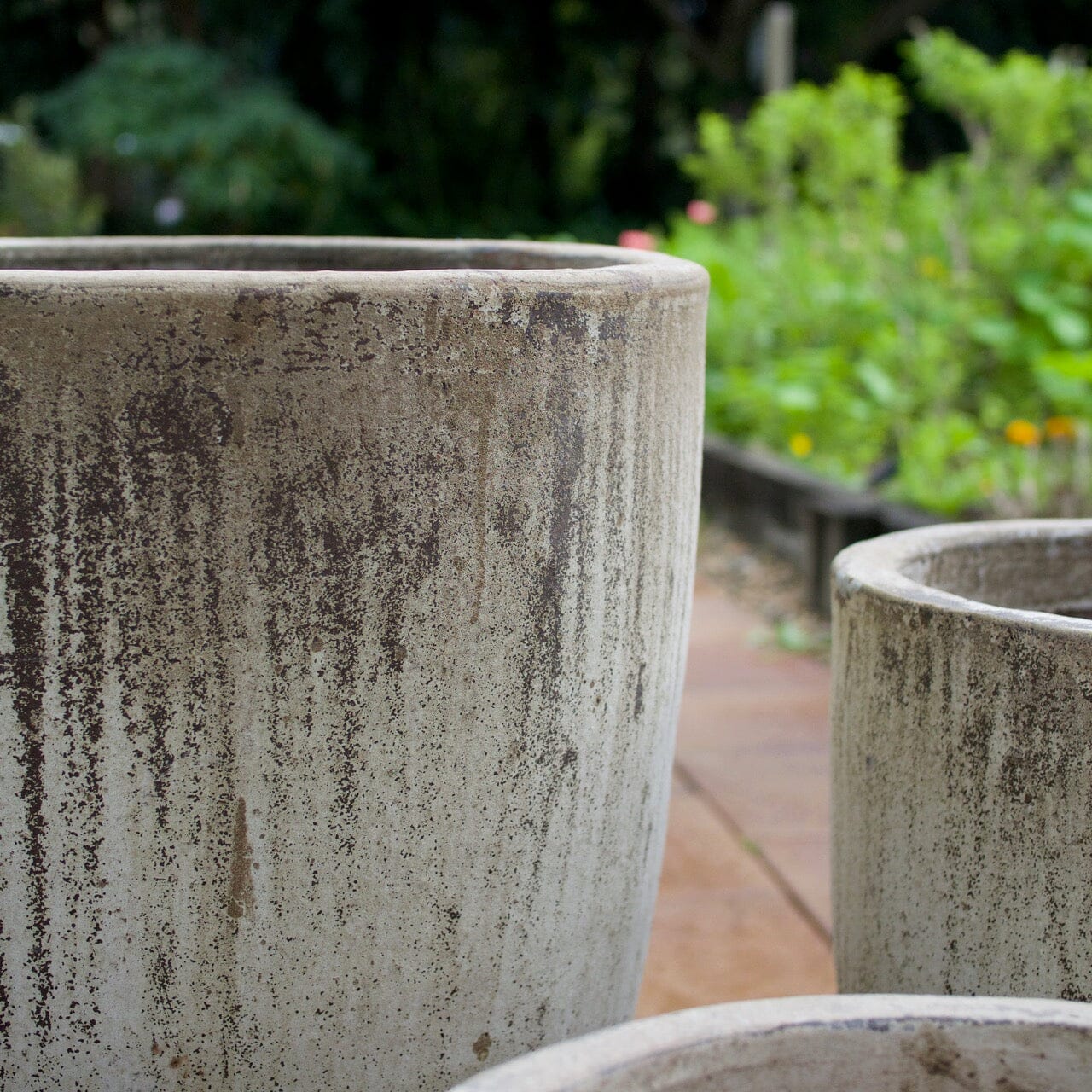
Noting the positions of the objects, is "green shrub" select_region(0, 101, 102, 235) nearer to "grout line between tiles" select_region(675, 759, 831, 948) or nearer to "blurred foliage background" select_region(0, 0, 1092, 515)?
"blurred foliage background" select_region(0, 0, 1092, 515)

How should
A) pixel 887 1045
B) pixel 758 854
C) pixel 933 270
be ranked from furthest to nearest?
1. pixel 933 270
2. pixel 758 854
3. pixel 887 1045

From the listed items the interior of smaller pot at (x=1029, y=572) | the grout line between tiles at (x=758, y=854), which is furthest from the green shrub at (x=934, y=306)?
the interior of smaller pot at (x=1029, y=572)

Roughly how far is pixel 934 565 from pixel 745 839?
1.02 m

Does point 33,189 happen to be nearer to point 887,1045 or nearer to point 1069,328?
point 1069,328

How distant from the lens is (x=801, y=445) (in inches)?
164

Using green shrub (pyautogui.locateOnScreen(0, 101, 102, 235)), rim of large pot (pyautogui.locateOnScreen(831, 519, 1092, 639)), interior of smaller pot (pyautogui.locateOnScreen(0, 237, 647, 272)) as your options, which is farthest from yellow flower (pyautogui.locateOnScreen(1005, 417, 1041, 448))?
green shrub (pyautogui.locateOnScreen(0, 101, 102, 235))

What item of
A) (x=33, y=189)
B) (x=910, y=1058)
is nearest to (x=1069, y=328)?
(x=910, y=1058)

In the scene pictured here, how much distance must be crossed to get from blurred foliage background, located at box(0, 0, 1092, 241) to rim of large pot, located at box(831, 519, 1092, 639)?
8.96 m

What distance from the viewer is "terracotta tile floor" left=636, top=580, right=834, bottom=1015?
73.5 inches

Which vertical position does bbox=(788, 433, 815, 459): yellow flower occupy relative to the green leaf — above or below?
below

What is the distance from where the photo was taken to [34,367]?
99 centimetres

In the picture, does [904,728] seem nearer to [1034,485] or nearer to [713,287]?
[1034,485]

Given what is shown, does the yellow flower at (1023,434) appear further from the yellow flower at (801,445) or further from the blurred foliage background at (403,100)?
the blurred foliage background at (403,100)

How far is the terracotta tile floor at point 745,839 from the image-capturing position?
1.87 metres
